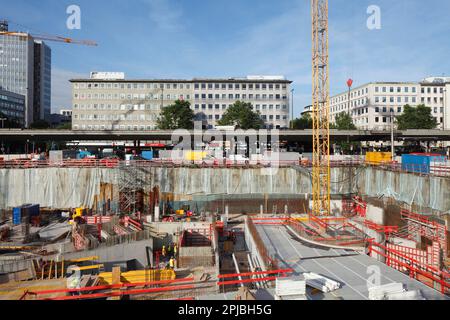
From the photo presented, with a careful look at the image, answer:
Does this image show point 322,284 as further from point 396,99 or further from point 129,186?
point 396,99

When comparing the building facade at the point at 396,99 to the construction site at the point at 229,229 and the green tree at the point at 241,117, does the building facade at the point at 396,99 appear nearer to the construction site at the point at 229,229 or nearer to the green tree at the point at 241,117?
the green tree at the point at 241,117

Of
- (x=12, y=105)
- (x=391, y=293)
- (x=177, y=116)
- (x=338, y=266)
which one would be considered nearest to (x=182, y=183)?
(x=338, y=266)

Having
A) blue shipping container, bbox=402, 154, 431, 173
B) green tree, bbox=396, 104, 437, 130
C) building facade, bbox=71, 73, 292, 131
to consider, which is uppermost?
building facade, bbox=71, 73, 292, 131

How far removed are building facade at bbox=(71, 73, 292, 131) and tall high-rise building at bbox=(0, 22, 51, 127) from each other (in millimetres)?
78476

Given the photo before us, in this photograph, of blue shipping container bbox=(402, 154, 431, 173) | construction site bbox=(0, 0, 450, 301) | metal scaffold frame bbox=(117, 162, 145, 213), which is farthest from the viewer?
metal scaffold frame bbox=(117, 162, 145, 213)

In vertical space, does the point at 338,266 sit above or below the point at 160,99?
below

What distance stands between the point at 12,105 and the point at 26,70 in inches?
824

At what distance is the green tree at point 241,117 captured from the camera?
235 feet

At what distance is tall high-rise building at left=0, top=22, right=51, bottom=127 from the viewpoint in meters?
139

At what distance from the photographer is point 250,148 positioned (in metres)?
63.6

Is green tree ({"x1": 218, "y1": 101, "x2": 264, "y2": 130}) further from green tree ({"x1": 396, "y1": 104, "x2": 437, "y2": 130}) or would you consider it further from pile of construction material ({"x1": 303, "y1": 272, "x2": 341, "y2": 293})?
pile of construction material ({"x1": 303, "y1": 272, "x2": 341, "y2": 293})

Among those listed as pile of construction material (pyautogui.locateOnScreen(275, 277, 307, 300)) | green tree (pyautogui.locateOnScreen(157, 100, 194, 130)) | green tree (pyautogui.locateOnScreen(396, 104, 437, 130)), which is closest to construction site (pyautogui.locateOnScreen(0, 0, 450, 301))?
pile of construction material (pyautogui.locateOnScreen(275, 277, 307, 300))

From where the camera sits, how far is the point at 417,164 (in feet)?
87.4
